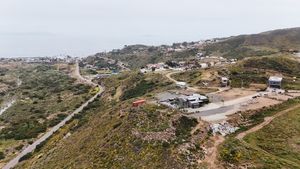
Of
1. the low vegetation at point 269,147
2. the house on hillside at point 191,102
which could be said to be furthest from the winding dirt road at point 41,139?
the low vegetation at point 269,147

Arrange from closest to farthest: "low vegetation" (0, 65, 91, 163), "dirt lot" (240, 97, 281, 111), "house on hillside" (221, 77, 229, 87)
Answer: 1. "dirt lot" (240, 97, 281, 111)
2. "house on hillside" (221, 77, 229, 87)
3. "low vegetation" (0, 65, 91, 163)

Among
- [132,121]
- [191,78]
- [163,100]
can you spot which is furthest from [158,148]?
[191,78]

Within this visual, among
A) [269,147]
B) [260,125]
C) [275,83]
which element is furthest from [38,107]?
[269,147]

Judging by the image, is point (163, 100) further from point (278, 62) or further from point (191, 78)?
point (278, 62)

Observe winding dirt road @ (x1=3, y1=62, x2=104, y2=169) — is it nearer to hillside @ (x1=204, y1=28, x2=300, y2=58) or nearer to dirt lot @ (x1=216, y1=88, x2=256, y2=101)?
dirt lot @ (x1=216, y1=88, x2=256, y2=101)

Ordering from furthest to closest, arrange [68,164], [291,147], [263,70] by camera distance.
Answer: [263,70] < [68,164] < [291,147]

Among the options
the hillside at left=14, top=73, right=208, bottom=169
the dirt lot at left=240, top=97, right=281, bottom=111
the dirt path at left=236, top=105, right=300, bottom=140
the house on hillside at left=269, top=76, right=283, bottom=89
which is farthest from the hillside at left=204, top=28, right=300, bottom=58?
the hillside at left=14, top=73, right=208, bottom=169

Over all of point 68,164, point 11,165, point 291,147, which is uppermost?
point 291,147
